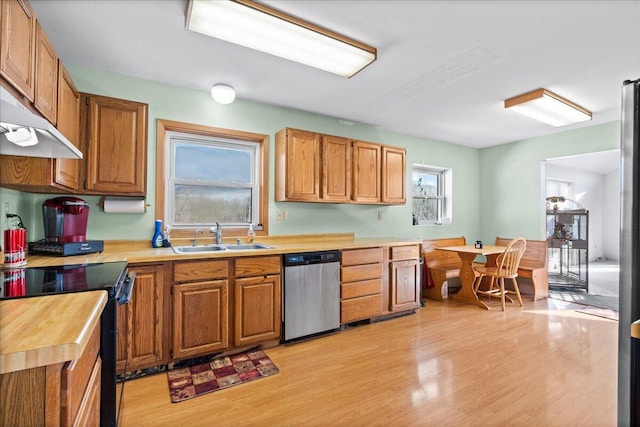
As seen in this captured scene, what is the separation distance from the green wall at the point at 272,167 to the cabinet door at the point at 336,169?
13.0 inches

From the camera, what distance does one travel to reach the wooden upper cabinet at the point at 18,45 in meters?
1.33

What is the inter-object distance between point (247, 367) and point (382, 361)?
110 centimetres

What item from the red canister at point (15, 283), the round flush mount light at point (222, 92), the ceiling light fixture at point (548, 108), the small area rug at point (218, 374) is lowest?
the small area rug at point (218, 374)

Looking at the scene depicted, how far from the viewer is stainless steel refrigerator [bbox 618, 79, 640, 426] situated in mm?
1215

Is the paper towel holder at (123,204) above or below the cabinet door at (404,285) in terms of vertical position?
above

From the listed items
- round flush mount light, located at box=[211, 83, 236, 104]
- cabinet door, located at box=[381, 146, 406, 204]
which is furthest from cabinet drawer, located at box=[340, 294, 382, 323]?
round flush mount light, located at box=[211, 83, 236, 104]

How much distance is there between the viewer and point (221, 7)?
1.77m

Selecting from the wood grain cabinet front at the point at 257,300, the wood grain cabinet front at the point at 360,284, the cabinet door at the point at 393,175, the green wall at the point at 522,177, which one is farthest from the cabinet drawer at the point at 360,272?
the green wall at the point at 522,177

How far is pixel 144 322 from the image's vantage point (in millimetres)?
2195

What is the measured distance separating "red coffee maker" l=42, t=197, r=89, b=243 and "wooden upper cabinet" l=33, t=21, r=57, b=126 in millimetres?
629

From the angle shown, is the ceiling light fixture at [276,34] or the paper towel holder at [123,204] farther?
the paper towel holder at [123,204]

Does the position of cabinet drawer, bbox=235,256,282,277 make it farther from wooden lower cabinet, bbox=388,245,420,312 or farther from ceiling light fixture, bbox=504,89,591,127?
ceiling light fixture, bbox=504,89,591,127

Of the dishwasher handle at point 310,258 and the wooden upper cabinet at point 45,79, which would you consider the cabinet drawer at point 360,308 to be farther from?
the wooden upper cabinet at point 45,79

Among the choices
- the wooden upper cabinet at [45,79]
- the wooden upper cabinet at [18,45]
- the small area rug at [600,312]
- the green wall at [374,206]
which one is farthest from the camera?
the small area rug at [600,312]
